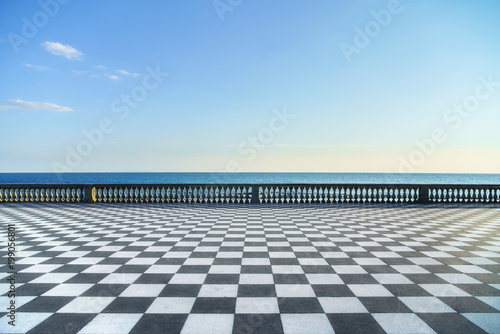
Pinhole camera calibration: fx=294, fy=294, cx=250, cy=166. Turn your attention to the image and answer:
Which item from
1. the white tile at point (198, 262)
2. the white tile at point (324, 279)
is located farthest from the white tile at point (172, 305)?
the white tile at point (324, 279)

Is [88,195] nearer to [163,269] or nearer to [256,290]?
[163,269]

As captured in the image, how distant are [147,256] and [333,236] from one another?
407cm

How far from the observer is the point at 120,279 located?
160 inches

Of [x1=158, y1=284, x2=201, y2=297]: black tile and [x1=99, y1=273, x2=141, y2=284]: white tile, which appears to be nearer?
[x1=158, y1=284, x2=201, y2=297]: black tile

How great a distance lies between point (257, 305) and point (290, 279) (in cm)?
93

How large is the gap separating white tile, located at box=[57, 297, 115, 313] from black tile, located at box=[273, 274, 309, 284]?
2.08 meters

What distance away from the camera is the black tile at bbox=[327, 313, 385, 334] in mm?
2730

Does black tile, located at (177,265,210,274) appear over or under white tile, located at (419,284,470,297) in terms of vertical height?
under

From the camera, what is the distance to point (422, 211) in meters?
11.1

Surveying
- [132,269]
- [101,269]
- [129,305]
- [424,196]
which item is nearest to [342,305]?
[129,305]

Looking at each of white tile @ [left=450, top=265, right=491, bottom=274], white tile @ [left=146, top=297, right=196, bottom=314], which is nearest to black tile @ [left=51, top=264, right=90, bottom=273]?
white tile @ [left=146, top=297, right=196, bottom=314]

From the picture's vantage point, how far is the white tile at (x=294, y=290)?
3.53 meters

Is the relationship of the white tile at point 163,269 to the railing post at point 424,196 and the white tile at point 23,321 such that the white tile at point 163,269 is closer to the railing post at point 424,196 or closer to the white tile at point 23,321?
the white tile at point 23,321

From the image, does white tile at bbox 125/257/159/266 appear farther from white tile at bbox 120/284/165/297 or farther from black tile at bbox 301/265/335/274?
black tile at bbox 301/265/335/274
